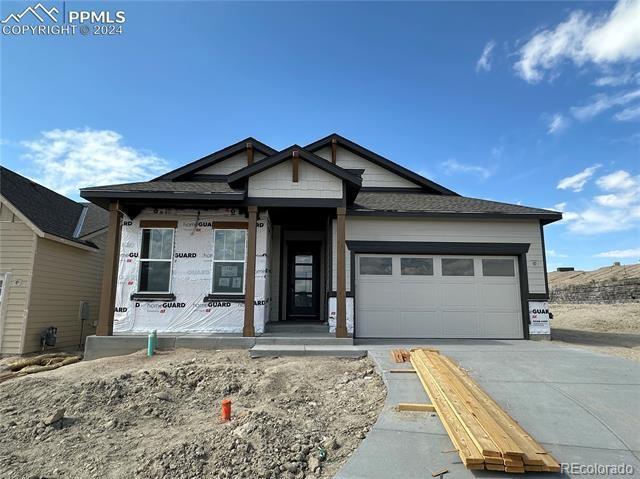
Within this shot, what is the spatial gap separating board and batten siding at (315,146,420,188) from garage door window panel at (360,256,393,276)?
11.4 ft

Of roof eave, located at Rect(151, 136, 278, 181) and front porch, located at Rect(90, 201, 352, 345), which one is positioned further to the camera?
roof eave, located at Rect(151, 136, 278, 181)

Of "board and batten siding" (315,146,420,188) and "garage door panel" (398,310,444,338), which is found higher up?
"board and batten siding" (315,146,420,188)

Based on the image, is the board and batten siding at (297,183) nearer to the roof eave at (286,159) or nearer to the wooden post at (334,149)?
the roof eave at (286,159)

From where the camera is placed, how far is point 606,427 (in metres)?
3.64

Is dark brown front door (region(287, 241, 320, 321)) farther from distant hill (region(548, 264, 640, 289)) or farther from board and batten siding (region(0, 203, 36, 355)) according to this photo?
distant hill (region(548, 264, 640, 289))

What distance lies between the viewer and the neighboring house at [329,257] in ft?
28.6

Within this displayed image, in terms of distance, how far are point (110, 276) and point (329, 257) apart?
511 centimetres

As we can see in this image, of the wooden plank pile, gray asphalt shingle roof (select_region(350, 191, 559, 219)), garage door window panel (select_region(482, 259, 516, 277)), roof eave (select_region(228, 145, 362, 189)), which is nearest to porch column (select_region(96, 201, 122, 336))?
roof eave (select_region(228, 145, 362, 189))

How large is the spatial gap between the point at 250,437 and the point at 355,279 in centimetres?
599

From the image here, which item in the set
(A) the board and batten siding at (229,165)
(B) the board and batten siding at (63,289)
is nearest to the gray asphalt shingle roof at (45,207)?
(B) the board and batten siding at (63,289)

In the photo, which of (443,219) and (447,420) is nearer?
(447,420)

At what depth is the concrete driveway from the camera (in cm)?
296

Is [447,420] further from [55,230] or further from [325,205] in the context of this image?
[55,230]

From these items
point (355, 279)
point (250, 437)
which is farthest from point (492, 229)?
point (250, 437)
